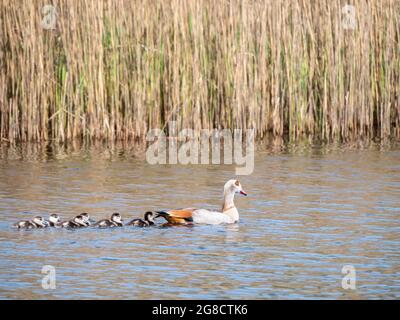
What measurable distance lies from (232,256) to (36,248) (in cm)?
161

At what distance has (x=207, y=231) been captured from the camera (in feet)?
31.9

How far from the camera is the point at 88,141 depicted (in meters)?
14.6

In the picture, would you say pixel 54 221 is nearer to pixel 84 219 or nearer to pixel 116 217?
pixel 84 219

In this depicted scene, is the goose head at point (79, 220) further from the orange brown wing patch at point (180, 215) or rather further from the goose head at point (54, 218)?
the orange brown wing patch at point (180, 215)

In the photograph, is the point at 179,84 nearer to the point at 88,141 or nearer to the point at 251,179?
the point at 88,141

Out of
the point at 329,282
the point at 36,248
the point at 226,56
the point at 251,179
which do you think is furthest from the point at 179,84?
the point at 329,282

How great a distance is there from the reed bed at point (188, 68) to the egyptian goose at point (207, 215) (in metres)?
4.48

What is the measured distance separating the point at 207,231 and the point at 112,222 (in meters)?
0.86

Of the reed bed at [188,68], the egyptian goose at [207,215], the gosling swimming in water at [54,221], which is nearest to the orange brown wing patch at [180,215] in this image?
the egyptian goose at [207,215]

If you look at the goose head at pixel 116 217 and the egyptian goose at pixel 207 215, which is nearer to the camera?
the goose head at pixel 116 217

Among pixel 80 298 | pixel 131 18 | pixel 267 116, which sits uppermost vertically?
pixel 131 18

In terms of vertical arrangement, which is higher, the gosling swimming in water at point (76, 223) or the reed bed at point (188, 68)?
the reed bed at point (188, 68)

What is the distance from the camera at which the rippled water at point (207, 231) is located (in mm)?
7715

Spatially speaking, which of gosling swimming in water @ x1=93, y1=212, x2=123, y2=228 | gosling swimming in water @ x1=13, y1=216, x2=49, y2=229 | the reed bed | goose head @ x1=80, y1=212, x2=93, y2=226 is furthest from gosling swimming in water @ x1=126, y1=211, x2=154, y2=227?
the reed bed
